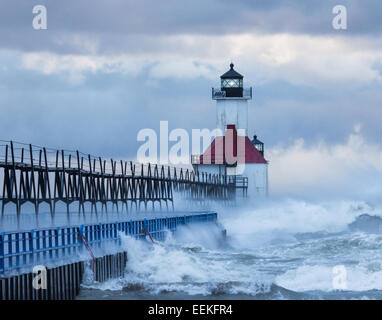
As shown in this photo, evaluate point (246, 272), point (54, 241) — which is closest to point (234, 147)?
point (246, 272)

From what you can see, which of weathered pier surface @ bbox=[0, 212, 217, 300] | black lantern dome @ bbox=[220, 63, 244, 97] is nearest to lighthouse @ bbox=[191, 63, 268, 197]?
black lantern dome @ bbox=[220, 63, 244, 97]

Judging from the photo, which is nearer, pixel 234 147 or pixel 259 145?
pixel 234 147

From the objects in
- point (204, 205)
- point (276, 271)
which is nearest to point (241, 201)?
point (204, 205)

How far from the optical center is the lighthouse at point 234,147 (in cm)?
8344

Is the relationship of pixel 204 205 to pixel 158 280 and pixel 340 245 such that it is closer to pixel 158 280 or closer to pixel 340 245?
pixel 340 245

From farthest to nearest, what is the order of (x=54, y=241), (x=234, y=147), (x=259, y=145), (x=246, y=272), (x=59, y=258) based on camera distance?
(x=259, y=145) < (x=234, y=147) < (x=246, y=272) < (x=54, y=241) < (x=59, y=258)

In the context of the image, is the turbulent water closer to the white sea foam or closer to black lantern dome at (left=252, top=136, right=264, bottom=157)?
the white sea foam

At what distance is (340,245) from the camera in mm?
44812

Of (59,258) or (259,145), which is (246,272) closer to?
(59,258)

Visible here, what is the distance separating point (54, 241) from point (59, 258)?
2.80 ft

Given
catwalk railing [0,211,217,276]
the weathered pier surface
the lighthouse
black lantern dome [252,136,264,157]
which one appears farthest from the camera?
black lantern dome [252,136,264,157]

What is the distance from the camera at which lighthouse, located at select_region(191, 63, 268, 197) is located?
83438mm

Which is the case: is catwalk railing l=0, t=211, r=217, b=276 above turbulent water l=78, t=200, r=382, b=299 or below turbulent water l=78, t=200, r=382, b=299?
above

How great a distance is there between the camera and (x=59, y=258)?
26812 millimetres
